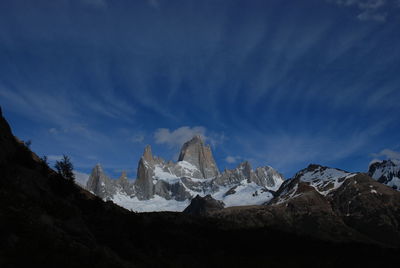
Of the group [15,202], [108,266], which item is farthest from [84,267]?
[15,202]

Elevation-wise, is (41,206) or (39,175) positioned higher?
(39,175)

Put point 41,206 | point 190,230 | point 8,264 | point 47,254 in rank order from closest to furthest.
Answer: point 8,264
point 47,254
point 41,206
point 190,230

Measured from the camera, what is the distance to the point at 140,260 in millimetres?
38406

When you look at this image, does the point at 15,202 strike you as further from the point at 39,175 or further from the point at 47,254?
the point at 39,175

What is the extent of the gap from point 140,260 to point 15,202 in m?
15.1

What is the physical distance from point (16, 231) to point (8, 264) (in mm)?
4728

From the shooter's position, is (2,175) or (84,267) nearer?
(84,267)

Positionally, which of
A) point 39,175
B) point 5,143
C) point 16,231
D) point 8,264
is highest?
point 5,143

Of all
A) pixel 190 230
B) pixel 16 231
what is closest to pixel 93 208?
pixel 16 231

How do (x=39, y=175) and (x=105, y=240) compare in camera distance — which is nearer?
(x=105, y=240)

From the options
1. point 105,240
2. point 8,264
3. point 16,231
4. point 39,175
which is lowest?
point 8,264

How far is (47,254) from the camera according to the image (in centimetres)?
2127

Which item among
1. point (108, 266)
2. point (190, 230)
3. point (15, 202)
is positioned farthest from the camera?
point (190, 230)

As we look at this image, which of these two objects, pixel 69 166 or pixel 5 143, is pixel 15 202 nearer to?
pixel 5 143
